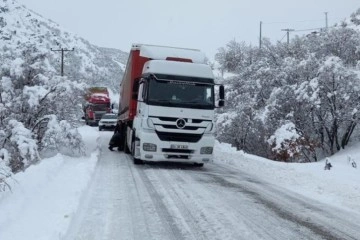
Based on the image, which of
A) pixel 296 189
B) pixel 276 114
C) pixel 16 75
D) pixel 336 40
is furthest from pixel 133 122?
pixel 336 40

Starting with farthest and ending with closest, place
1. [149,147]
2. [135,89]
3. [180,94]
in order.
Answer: [135,89]
[180,94]
[149,147]

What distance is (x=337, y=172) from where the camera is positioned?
551 inches

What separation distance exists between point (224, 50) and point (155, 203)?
29.9 metres

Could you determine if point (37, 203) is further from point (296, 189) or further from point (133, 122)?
point (133, 122)

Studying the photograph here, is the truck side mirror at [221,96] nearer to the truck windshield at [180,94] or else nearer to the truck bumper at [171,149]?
the truck windshield at [180,94]

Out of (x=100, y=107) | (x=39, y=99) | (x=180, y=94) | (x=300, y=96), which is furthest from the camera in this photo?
(x=100, y=107)

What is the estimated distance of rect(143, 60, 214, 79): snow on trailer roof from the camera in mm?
14008

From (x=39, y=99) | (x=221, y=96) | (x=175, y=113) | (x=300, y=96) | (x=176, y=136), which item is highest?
(x=300, y=96)

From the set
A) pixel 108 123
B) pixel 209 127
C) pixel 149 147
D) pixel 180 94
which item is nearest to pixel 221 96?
pixel 209 127

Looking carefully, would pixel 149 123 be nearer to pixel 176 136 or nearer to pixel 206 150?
pixel 176 136

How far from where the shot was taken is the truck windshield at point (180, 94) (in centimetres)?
1359

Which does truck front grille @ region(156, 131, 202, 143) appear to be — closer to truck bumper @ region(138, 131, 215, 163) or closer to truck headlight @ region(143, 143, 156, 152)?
truck bumper @ region(138, 131, 215, 163)

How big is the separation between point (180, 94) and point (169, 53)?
6.94ft

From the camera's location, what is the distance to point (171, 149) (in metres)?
13.6
